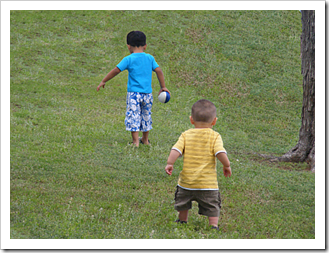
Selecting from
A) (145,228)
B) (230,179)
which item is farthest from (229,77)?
(145,228)

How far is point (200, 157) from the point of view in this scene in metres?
4.80

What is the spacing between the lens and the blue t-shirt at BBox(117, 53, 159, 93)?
799 centimetres

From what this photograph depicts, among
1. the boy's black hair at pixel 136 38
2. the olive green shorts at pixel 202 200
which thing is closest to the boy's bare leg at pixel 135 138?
the boy's black hair at pixel 136 38

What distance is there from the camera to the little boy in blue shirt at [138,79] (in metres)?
7.98

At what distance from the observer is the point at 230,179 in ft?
22.7

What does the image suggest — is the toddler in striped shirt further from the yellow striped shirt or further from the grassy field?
the grassy field

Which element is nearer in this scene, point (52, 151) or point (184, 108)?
point (52, 151)

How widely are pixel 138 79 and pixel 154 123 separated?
2.72m

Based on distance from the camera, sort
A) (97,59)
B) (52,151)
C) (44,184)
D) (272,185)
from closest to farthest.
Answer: (44,184) → (272,185) → (52,151) → (97,59)

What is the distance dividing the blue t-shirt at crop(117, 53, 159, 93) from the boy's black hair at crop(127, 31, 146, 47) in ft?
0.67

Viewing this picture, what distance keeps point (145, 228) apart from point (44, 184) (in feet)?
7.01

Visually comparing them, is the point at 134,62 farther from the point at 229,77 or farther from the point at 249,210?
the point at 229,77

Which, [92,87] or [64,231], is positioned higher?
[92,87]

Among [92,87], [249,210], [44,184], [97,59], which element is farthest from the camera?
[97,59]
